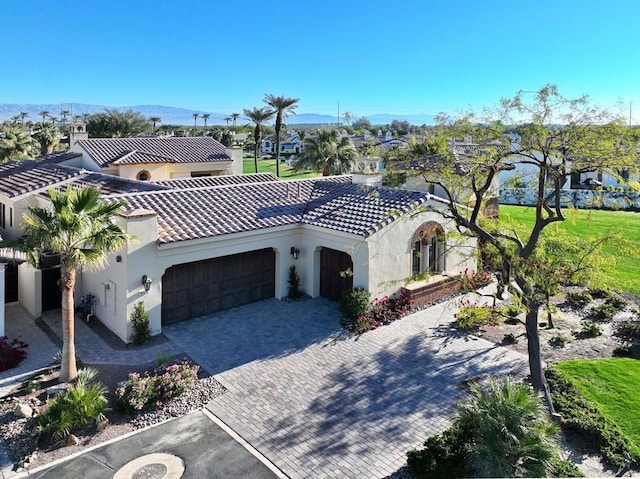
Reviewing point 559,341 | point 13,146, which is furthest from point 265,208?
point 13,146

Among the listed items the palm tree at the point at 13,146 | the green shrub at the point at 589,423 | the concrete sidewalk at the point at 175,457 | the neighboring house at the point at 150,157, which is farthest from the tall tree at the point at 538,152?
the palm tree at the point at 13,146

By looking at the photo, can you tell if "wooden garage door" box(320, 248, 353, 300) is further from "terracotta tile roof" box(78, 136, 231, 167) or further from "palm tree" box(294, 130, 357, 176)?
"palm tree" box(294, 130, 357, 176)

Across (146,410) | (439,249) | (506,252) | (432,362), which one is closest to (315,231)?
(439,249)

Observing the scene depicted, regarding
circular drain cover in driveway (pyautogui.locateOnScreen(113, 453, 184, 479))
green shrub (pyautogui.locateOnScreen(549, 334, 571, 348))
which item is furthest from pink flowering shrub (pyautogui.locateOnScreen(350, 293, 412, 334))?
circular drain cover in driveway (pyautogui.locateOnScreen(113, 453, 184, 479))

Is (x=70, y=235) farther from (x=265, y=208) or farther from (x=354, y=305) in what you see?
(x=354, y=305)

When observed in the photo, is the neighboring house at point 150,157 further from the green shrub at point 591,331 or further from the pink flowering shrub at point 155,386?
the green shrub at point 591,331

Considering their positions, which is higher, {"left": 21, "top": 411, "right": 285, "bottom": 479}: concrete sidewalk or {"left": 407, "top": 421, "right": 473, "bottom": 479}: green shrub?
{"left": 407, "top": 421, "right": 473, "bottom": 479}: green shrub
